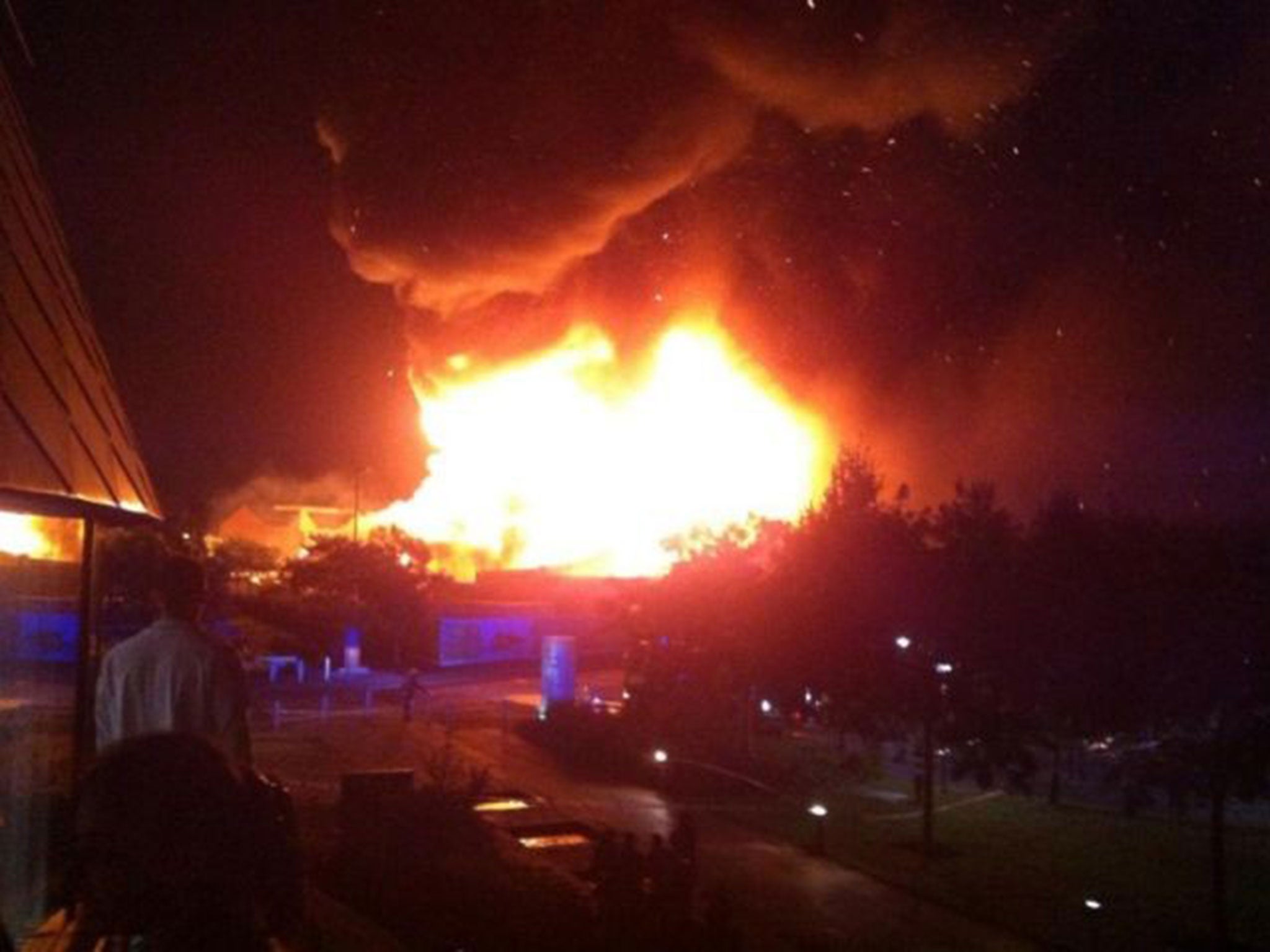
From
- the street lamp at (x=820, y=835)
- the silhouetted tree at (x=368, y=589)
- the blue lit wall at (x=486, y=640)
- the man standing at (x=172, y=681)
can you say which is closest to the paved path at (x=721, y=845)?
the street lamp at (x=820, y=835)

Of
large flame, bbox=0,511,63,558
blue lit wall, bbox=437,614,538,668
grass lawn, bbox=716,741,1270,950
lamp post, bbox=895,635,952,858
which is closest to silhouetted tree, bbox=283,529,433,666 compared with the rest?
blue lit wall, bbox=437,614,538,668

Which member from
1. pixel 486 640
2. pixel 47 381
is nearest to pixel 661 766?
pixel 47 381

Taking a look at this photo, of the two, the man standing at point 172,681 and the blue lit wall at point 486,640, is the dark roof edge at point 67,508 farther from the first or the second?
the blue lit wall at point 486,640

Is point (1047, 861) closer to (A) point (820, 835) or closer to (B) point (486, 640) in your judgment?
(A) point (820, 835)

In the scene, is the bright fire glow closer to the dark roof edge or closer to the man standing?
the dark roof edge

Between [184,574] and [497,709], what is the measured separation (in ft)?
80.2

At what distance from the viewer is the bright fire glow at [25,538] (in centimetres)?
591

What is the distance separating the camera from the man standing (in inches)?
150

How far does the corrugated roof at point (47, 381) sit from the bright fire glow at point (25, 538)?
0.36 m

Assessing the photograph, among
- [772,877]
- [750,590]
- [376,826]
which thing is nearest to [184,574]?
[376,826]

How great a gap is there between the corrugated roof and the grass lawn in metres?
7.93

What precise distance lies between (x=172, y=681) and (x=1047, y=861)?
1376cm

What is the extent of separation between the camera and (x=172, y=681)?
381 cm

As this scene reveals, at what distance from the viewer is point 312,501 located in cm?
5912
